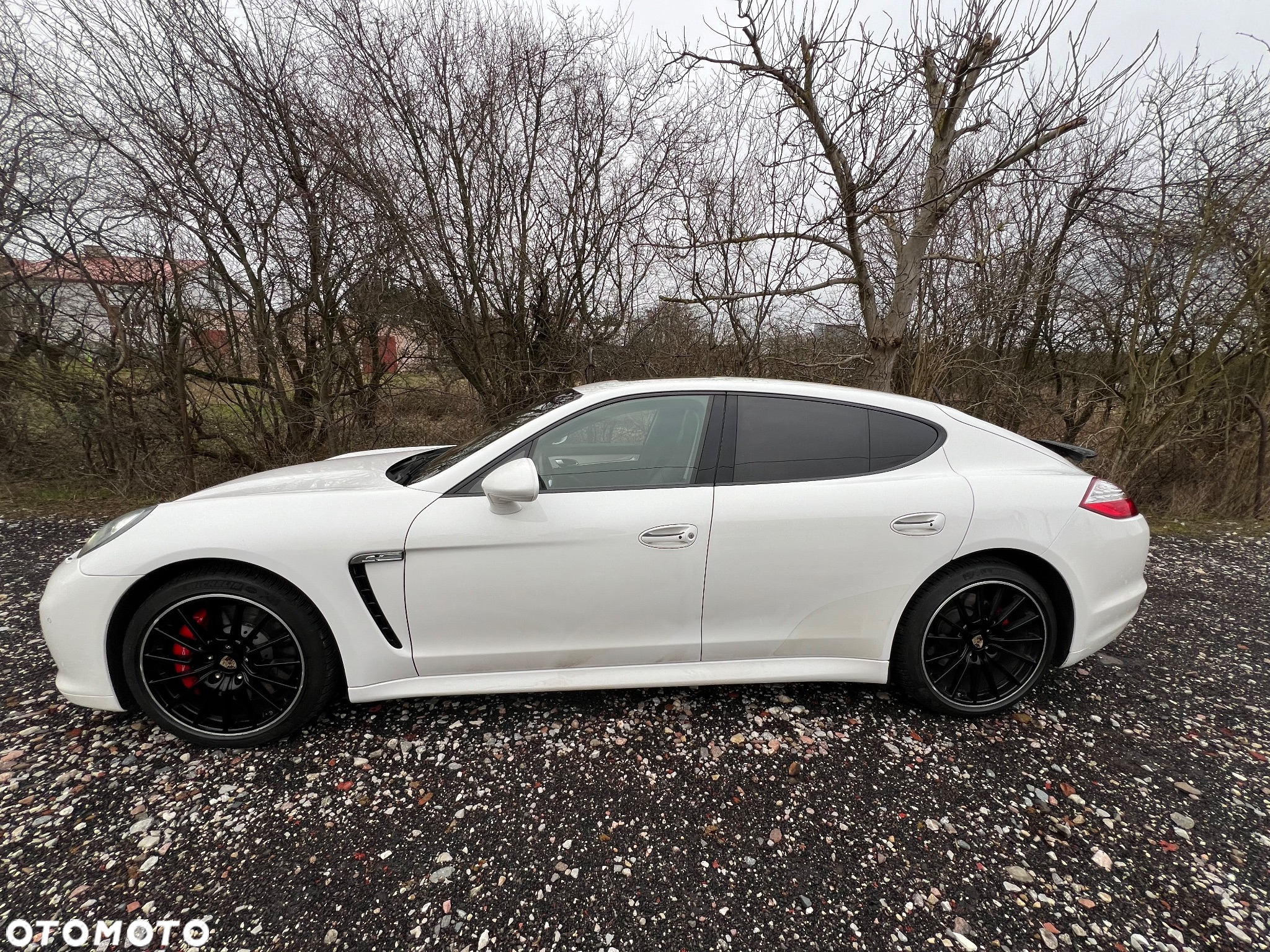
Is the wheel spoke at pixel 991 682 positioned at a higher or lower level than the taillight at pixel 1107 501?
lower

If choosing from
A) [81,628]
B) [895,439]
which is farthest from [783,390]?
[81,628]

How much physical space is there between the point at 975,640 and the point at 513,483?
2.18 metres

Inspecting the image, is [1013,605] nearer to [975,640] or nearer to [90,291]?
[975,640]

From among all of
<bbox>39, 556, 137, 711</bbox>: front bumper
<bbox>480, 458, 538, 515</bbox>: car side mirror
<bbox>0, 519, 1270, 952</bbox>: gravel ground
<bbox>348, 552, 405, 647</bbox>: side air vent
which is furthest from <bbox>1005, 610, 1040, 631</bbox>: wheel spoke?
<bbox>39, 556, 137, 711</bbox>: front bumper

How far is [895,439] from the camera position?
2.34m

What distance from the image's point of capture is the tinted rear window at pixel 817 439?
2.25 m

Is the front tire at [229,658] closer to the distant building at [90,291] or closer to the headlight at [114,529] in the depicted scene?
the headlight at [114,529]

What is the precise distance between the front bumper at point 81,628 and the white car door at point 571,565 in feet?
3.73

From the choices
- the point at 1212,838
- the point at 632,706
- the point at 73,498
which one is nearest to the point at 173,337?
the point at 73,498

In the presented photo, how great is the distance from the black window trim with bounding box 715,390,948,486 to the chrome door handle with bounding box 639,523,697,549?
0.82ft

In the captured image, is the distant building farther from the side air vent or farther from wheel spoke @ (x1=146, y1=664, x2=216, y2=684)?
the side air vent

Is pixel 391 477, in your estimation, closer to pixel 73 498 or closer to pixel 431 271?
pixel 431 271
